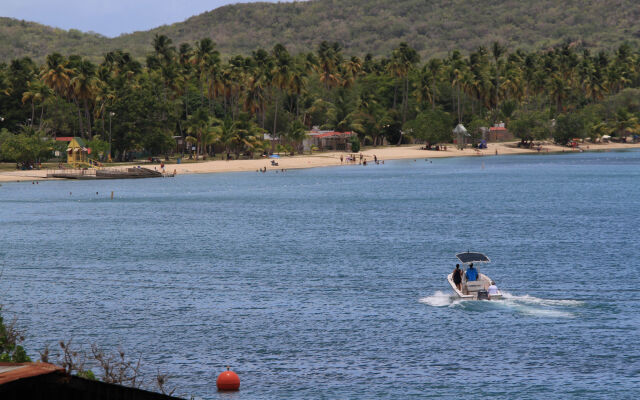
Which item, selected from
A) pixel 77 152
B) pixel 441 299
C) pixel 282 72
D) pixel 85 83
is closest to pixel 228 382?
pixel 441 299

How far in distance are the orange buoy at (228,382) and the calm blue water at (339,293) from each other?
58cm

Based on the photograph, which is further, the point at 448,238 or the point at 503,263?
the point at 448,238

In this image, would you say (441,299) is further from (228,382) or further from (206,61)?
(206,61)

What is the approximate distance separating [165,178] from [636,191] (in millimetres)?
80206

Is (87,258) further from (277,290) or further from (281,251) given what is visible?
(277,290)

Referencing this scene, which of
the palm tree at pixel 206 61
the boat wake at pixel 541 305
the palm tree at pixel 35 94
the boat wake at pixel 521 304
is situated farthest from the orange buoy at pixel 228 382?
the palm tree at pixel 206 61

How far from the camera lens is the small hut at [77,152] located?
466 feet

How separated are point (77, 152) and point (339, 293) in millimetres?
109213

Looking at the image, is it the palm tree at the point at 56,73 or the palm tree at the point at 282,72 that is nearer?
the palm tree at the point at 56,73

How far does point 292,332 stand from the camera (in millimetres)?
38625

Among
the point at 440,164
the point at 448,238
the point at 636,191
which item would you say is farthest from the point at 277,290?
the point at 440,164

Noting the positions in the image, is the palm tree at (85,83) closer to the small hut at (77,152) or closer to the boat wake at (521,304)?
the small hut at (77,152)

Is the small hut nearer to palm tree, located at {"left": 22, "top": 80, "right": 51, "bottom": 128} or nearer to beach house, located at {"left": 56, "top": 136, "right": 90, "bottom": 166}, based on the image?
beach house, located at {"left": 56, "top": 136, "right": 90, "bottom": 166}

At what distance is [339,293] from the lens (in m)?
47.5
